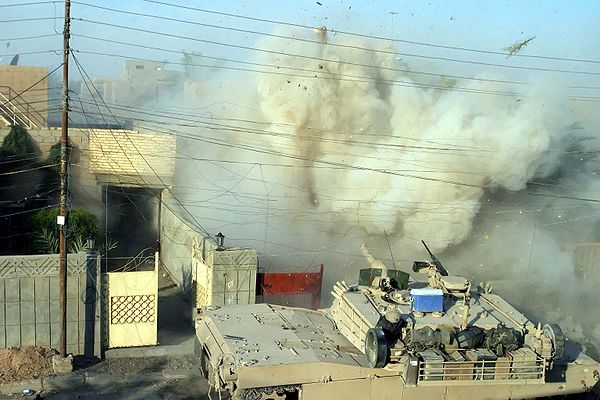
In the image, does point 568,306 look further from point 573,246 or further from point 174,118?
point 174,118

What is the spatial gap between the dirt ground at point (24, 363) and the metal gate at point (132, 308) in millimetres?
1231

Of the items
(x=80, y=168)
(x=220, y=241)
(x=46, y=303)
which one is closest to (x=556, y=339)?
(x=220, y=241)

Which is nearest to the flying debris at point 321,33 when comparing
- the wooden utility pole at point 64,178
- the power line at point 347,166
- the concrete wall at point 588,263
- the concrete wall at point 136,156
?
the power line at point 347,166

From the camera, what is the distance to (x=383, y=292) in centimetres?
1031

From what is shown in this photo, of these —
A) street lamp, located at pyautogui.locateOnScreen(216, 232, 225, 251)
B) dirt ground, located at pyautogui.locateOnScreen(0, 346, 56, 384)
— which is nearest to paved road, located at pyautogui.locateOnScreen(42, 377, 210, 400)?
dirt ground, located at pyautogui.locateOnScreen(0, 346, 56, 384)

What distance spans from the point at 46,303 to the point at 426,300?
6.63m

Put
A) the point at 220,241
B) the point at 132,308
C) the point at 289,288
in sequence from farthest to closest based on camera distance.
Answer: the point at 289,288 → the point at 220,241 → the point at 132,308

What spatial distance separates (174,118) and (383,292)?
18.9 metres

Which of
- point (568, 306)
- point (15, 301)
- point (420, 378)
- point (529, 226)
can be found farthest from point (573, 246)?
point (15, 301)

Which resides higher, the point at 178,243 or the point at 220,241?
the point at 220,241

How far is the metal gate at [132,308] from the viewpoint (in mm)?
12477

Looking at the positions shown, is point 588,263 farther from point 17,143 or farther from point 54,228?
point 17,143

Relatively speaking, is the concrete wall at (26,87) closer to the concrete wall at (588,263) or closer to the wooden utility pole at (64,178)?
the wooden utility pole at (64,178)

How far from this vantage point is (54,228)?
17078 mm
